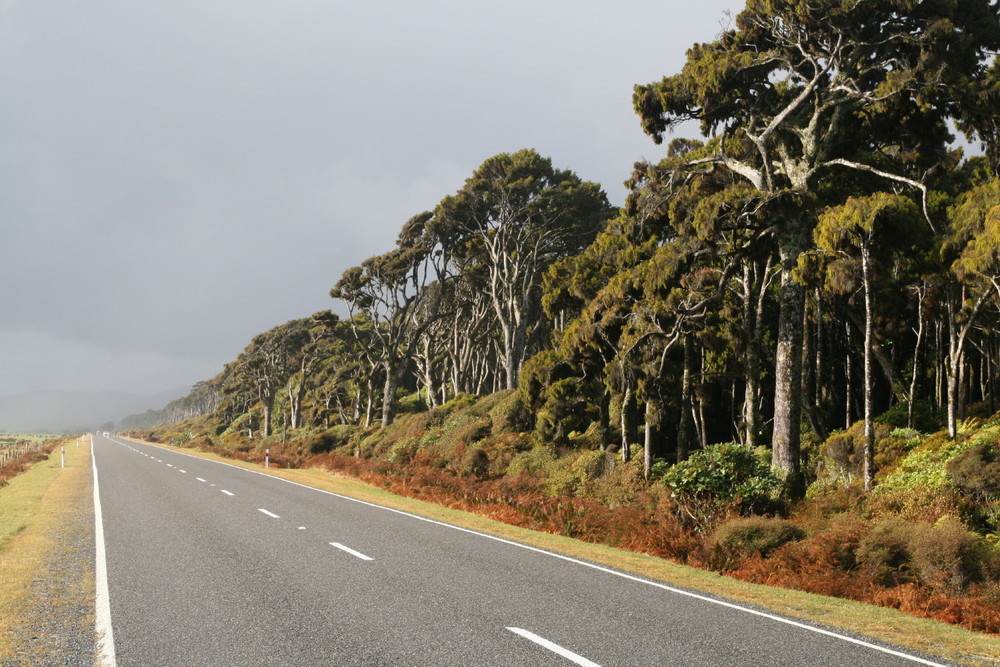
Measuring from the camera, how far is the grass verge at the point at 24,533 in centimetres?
741

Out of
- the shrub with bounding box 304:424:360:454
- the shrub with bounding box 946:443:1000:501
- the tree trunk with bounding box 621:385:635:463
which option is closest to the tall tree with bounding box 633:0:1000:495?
the shrub with bounding box 946:443:1000:501

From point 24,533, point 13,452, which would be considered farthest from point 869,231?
point 13,452

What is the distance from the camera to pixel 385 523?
15438mm

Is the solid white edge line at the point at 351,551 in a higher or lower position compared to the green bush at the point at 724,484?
lower

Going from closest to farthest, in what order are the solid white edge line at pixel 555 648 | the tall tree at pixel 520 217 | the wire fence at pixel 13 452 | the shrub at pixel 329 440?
the solid white edge line at pixel 555 648
the tall tree at pixel 520 217
the wire fence at pixel 13 452
the shrub at pixel 329 440

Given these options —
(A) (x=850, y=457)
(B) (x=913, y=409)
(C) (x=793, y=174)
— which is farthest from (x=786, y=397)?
(B) (x=913, y=409)

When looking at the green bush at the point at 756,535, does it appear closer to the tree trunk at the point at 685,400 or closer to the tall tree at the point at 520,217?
the tree trunk at the point at 685,400

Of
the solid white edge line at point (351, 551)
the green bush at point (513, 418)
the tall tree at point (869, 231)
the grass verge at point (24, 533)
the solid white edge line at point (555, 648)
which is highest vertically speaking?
the tall tree at point (869, 231)

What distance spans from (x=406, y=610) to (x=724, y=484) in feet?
33.2

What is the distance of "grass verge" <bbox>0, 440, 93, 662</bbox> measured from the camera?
24.3 ft

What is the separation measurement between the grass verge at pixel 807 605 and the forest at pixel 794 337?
0.71m

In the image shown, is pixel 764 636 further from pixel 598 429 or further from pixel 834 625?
pixel 598 429

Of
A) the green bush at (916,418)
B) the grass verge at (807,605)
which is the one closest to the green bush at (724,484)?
the grass verge at (807,605)

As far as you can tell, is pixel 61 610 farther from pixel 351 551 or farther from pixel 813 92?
pixel 813 92
